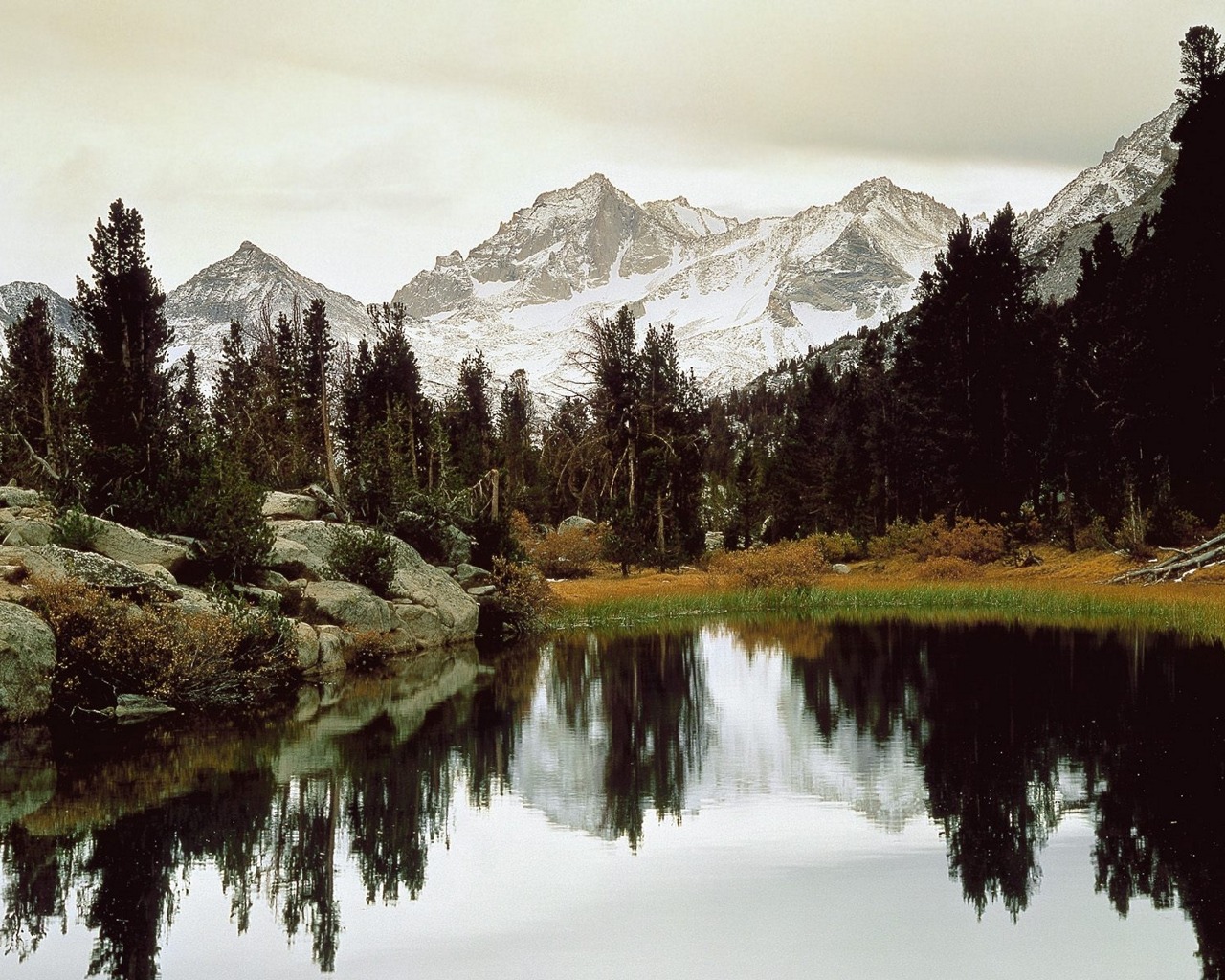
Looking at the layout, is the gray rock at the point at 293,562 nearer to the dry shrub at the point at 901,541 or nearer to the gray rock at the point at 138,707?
the gray rock at the point at 138,707

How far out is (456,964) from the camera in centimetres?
957

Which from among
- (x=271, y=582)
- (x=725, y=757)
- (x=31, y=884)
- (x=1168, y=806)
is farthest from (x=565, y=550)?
(x=31, y=884)

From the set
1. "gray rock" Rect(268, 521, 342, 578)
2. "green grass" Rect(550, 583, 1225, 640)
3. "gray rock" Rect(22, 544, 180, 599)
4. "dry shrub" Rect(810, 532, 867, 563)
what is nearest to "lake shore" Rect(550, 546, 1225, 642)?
"green grass" Rect(550, 583, 1225, 640)

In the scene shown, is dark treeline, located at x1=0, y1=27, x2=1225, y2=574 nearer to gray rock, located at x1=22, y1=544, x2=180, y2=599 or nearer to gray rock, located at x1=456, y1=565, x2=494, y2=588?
gray rock, located at x1=456, y1=565, x2=494, y2=588

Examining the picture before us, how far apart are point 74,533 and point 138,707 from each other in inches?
237

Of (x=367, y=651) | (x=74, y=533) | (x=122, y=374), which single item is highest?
(x=122, y=374)

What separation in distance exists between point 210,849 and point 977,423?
5340cm

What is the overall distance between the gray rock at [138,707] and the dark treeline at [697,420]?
24.4 ft

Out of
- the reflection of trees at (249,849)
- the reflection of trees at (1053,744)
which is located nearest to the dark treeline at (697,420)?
the reflection of trees at (249,849)

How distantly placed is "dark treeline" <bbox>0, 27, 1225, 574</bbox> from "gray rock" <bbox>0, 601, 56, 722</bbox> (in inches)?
319

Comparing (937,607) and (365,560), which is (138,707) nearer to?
(365,560)

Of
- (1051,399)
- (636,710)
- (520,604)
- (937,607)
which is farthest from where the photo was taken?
(1051,399)

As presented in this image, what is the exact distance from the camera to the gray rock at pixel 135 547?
1079 inches

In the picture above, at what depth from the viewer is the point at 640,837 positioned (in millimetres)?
13602
